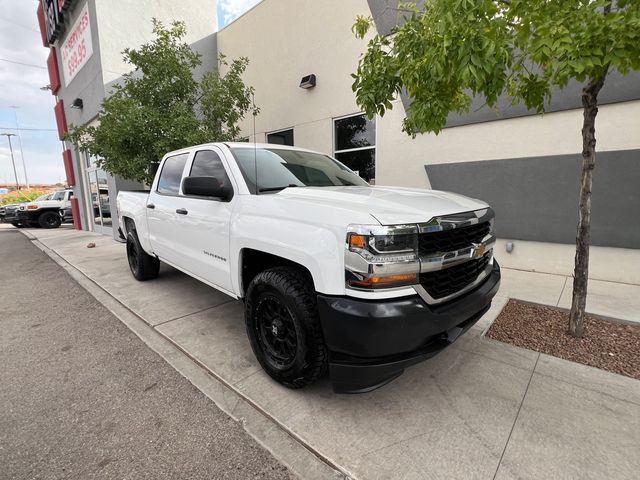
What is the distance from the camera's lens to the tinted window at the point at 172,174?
4020 mm

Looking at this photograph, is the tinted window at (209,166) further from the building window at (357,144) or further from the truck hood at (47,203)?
the truck hood at (47,203)

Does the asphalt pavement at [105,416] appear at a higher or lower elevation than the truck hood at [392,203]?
lower

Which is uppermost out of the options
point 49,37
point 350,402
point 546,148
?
point 49,37

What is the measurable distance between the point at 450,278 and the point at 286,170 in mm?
1761

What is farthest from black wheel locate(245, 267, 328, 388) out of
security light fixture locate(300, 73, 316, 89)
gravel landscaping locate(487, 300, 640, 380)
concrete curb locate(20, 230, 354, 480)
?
security light fixture locate(300, 73, 316, 89)

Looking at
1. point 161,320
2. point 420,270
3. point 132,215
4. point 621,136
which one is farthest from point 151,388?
point 621,136

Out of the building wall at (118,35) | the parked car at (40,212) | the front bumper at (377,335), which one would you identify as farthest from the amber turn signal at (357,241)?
the parked car at (40,212)

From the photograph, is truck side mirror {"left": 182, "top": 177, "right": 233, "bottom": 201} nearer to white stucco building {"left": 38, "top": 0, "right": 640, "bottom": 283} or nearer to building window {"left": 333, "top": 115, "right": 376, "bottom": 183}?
white stucco building {"left": 38, "top": 0, "right": 640, "bottom": 283}

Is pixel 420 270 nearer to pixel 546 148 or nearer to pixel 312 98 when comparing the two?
pixel 546 148

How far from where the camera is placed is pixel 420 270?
1949mm

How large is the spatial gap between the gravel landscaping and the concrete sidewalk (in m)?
0.16

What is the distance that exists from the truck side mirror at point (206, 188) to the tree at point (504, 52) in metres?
1.53

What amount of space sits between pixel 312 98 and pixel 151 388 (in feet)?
24.6

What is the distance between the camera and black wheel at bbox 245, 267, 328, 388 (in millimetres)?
2188
